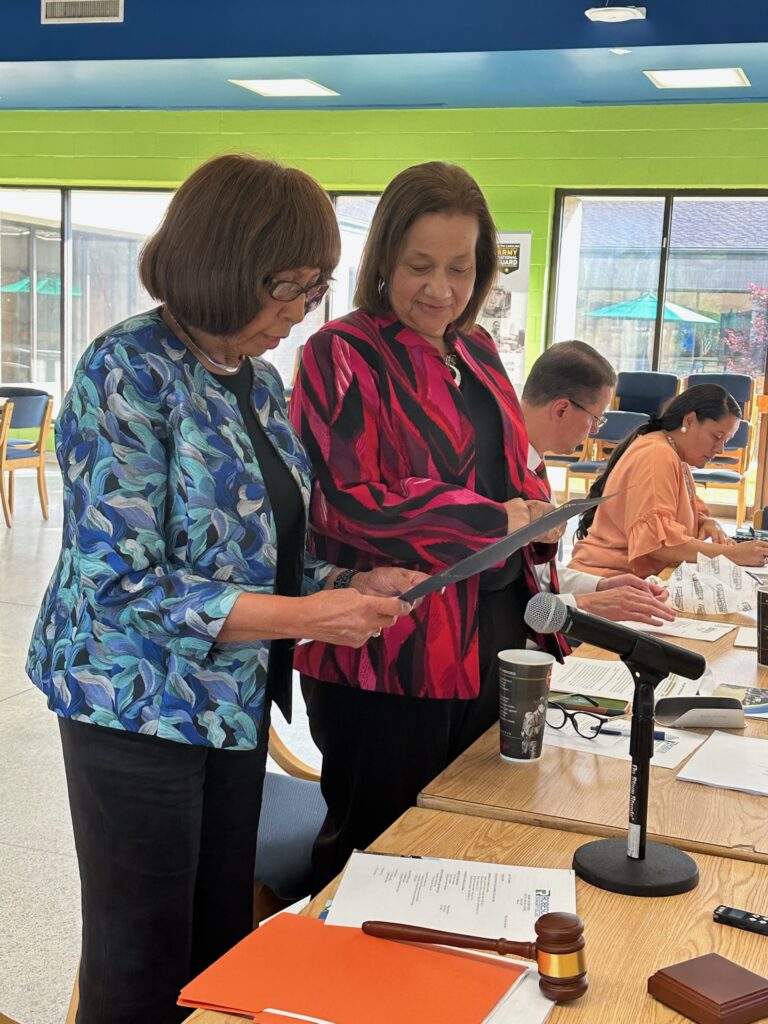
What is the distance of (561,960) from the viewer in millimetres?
1043

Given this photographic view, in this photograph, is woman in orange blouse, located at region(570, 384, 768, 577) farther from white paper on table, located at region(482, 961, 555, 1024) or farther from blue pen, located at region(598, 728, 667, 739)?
white paper on table, located at region(482, 961, 555, 1024)

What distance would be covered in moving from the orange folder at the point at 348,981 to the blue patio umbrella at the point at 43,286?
11.6 meters

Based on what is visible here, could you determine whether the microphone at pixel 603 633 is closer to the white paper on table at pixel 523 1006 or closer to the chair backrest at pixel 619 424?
the white paper on table at pixel 523 1006

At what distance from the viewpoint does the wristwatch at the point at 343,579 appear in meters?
1.80

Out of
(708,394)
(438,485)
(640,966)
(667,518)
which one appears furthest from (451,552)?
(708,394)

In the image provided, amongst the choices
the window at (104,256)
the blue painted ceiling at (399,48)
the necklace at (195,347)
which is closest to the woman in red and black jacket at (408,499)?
the necklace at (195,347)

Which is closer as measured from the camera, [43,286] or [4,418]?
[4,418]

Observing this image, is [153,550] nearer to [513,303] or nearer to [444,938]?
[444,938]

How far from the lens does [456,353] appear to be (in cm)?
206

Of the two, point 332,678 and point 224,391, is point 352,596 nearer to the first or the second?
point 224,391

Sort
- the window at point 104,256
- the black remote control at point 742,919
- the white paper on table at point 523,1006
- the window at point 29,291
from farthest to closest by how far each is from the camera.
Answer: the window at point 29,291 → the window at point 104,256 → the black remote control at point 742,919 → the white paper on table at point 523,1006

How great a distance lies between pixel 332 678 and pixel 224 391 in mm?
581

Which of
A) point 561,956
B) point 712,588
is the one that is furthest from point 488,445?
point 712,588

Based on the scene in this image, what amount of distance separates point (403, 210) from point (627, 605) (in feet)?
2.78
